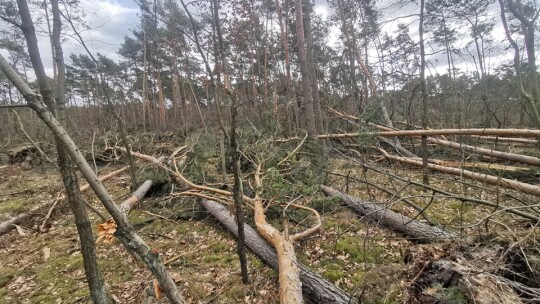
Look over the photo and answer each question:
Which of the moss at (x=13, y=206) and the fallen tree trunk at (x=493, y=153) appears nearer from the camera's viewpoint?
the fallen tree trunk at (x=493, y=153)

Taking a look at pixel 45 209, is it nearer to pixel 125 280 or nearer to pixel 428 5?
pixel 125 280

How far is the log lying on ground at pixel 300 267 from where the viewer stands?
2.65m

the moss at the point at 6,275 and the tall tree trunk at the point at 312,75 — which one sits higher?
the tall tree trunk at the point at 312,75

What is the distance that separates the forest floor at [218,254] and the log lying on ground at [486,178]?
0.47 feet

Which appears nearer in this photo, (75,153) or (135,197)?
(75,153)

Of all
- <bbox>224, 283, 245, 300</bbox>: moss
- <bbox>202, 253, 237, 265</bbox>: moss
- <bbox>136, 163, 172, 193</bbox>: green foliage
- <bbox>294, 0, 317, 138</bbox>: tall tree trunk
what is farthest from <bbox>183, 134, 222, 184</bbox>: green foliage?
<bbox>224, 283, 245, 300</bbox>: moss

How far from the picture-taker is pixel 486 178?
4.02 m

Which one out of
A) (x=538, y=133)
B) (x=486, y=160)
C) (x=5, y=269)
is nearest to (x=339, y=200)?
(x=538, y=133)

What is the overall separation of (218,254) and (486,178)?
13.7ft

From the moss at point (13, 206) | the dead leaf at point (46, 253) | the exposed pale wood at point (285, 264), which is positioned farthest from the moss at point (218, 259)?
the moss at point (13, 206)

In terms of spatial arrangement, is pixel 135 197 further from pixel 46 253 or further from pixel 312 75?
pixel 312 75

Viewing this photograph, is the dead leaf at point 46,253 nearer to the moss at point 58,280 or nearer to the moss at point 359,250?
the moss at point 58,280

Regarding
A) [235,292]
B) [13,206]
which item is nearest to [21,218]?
[13,206]

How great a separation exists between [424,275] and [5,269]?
17.8ft
